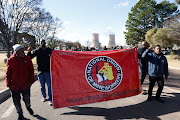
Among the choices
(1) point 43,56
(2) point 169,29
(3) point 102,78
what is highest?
(2) point 169,29

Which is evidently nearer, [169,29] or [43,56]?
[43,56]

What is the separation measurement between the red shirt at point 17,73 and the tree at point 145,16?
41973 millimetres

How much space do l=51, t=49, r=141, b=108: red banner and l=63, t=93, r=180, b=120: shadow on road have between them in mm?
278

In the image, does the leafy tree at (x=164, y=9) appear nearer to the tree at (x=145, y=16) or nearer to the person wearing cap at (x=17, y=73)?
the tree at (x=145, y=16)

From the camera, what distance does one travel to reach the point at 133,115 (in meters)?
3.40

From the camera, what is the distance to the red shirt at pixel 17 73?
10.2 feet

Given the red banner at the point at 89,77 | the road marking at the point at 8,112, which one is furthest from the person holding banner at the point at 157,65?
the road marking at the point at 8,112

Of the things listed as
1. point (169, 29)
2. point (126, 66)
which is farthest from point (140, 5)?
point (126, 66)

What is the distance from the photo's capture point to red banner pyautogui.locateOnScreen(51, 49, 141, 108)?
380 cm

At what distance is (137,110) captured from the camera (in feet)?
12.1

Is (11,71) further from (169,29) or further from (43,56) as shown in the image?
(169,29)

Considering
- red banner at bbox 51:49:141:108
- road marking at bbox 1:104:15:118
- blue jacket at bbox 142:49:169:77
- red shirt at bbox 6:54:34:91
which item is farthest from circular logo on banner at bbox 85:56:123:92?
road marking at bbox 1:104:15:118

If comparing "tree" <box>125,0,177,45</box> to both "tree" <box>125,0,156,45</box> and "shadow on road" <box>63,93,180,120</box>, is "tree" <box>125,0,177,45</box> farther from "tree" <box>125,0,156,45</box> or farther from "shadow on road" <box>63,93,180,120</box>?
"shadow on road" <box>63,93,180,120</box>

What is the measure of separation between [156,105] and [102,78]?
1660mm
